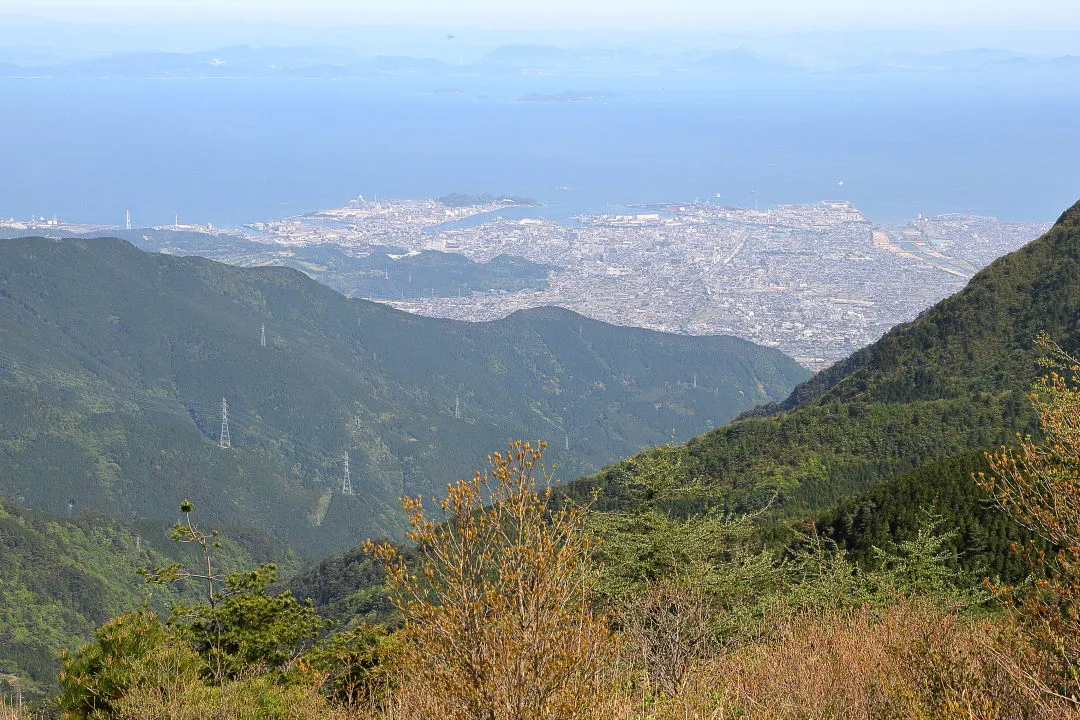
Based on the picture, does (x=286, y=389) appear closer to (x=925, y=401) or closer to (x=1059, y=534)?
(x=925, y=401)

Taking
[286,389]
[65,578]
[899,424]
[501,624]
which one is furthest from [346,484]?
[501,624]

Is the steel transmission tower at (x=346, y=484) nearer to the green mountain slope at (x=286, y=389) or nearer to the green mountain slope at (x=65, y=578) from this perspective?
the green mountain slope at (x=286, y=389)

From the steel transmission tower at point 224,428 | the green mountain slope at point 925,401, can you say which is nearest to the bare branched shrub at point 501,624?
the green mountain slope at point 925,401

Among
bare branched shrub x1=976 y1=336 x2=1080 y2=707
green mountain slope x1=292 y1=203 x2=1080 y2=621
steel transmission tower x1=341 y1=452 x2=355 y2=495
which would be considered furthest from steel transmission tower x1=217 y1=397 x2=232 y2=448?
bare branched shrub x1=976 y1=336 x2=1080 y2=707

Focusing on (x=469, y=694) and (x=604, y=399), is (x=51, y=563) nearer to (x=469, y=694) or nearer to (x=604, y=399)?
(x=469, y=694)

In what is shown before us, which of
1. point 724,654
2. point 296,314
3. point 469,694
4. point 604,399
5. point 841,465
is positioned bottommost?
point 604,399

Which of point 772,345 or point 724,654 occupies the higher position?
point 724,654

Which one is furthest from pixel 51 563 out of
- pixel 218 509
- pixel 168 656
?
pixel 168 656

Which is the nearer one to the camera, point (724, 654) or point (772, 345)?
point (724, 654)
